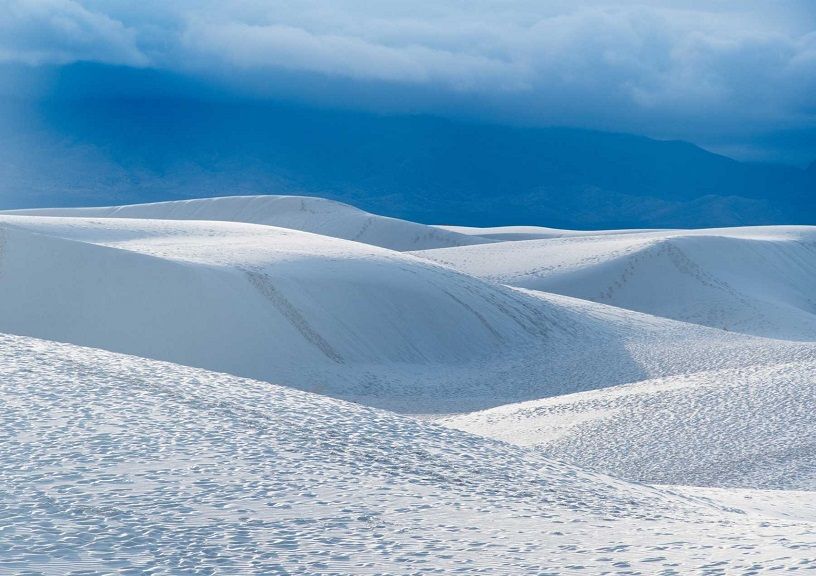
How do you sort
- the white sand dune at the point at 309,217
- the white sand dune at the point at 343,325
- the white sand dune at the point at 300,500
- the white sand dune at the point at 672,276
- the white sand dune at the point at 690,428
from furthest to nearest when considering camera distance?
1. the white sand dune at the point at 309,217
2. the white sand dune at the point at 672,276
3. the white sand dune at the point at 343,325
4. the white sand dune at the point at 690,428
5. the white sand dune at the point at 300,500

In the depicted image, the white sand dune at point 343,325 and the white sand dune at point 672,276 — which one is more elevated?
the white sand dune at point 672,276

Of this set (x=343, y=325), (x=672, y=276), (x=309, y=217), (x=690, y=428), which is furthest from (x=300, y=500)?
(x=309, y=217)

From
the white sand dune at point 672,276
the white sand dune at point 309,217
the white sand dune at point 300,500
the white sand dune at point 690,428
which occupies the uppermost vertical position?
the white sand dune at point 309,217

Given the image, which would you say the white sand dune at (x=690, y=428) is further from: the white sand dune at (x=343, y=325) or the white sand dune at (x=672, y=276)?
the white sand dune at (x=672, y=276)

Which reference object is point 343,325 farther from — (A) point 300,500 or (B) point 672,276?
(B) point 672,276

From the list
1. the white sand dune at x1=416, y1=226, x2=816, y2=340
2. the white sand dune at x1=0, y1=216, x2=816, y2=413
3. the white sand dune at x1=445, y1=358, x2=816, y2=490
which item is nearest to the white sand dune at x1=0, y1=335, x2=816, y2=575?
the white sand dune at x1=445, y1=358, x2=816, y2=490

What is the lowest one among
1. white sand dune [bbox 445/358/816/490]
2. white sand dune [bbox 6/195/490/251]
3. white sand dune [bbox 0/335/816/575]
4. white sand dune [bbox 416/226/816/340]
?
white sand dune [bbox 445/358/816/490]

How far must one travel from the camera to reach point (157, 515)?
4.57 m

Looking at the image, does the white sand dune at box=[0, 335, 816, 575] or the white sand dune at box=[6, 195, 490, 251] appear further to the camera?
the white sand dune at box=[6, 195, 490, 251]

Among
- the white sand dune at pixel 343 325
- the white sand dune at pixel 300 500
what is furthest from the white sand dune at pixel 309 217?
the white sand dune at pixel 300 500

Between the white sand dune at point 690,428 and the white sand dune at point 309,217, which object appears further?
the white sand dune at point 309,217

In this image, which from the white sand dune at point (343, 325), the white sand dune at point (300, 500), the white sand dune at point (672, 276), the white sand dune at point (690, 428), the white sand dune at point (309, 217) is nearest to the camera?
the white sand dune at point (300, 500)

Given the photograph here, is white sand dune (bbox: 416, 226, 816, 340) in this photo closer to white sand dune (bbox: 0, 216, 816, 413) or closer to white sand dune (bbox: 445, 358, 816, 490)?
white sand dune (bbox: 0, 216, 816, 413)

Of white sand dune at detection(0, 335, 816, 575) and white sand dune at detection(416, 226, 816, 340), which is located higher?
white sand dune at detection(416, 226, 816, 340)
